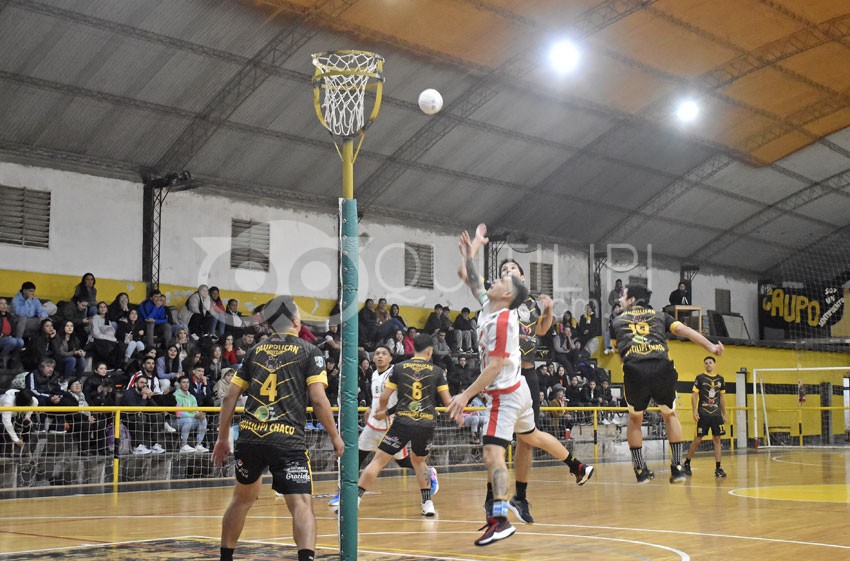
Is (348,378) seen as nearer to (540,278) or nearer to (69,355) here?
(69,355)

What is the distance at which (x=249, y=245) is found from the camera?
1108 inches

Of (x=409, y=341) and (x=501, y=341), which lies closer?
(x=501, y=341)

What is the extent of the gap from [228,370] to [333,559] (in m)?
13.9

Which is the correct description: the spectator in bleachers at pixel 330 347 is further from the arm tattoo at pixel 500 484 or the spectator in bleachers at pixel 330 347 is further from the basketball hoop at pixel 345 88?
the basketball hoop at pixel 345 88

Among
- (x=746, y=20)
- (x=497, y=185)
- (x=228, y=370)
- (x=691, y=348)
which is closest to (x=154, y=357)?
(x=228, y=370)

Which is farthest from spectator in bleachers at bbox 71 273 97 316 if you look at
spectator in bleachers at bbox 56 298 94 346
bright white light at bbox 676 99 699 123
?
bright white light at bbox 676 99 699 123

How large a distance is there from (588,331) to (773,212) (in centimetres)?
1109

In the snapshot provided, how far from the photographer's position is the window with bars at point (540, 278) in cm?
3669

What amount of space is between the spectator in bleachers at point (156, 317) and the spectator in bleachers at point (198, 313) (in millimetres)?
892

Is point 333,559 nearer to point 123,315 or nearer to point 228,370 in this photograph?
point 228,370

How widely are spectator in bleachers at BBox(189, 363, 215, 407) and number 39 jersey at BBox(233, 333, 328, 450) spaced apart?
523 inches

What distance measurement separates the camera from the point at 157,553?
863 cm

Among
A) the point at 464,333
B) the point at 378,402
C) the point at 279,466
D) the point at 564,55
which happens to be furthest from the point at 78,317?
Result: the point at 279,466

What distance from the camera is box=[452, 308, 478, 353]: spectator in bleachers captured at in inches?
1192
